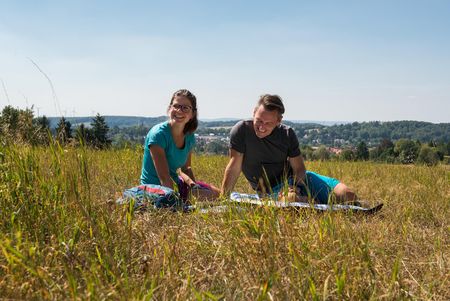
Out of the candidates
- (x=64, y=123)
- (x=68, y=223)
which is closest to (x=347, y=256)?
(x=68, y=223)

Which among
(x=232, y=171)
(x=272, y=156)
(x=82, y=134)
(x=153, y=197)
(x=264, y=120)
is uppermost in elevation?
(x=264, y=120)

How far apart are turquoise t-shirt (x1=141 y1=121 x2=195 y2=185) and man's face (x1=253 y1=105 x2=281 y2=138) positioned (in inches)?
33.5

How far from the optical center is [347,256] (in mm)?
1908

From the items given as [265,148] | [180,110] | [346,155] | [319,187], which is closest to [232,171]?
[265,148]

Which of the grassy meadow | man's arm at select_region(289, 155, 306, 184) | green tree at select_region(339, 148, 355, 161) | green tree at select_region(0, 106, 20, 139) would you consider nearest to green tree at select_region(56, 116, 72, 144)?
the grassy meadow

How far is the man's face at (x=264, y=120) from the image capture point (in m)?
4.00

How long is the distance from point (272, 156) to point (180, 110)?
114cm

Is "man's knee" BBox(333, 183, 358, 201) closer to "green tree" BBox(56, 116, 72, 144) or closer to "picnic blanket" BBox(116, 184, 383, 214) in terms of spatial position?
"picnic blanket" BBox(116, 184, 383, 214)

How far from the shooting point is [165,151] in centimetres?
423

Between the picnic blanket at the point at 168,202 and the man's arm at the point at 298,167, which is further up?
the man's arm at the point at 298,167

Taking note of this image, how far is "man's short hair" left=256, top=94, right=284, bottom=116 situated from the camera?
13.0ft

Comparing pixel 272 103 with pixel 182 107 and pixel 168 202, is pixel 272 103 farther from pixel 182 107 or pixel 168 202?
pixel 168 202

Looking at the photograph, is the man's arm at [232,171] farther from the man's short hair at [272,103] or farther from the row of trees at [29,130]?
the row of trees at [29,130]

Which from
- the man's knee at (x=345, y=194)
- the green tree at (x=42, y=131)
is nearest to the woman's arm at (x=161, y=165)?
the green tree at (x=42, y=131)
